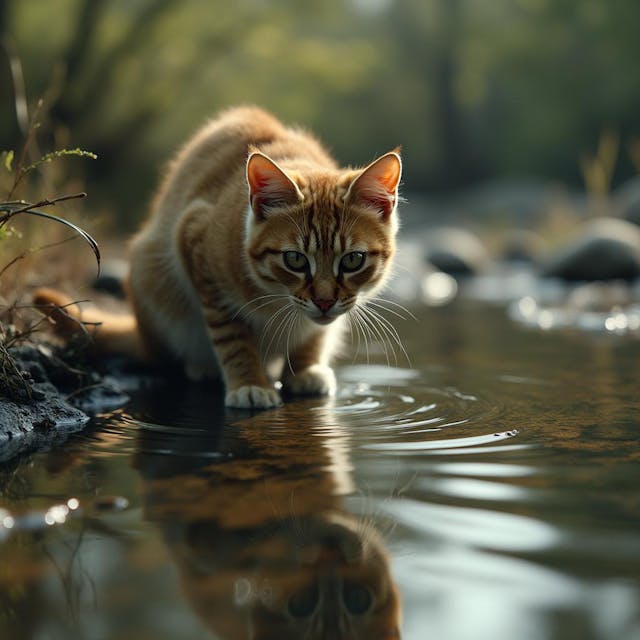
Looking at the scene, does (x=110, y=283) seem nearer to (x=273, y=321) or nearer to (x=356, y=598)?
(x=273, y=321)

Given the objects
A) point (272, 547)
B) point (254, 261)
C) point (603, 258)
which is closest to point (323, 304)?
point (254, 261)

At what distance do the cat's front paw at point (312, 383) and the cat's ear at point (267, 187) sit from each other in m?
0.64

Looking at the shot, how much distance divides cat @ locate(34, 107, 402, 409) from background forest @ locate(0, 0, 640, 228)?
225 inches

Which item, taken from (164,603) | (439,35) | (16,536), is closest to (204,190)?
(16,536)

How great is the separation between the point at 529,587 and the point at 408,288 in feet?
22.1

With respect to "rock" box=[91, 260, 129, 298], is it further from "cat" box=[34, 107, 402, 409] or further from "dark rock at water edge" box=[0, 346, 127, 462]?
"dark rock at water edge" box=[0, 346, 127, 462]

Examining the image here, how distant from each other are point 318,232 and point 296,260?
0.11 m

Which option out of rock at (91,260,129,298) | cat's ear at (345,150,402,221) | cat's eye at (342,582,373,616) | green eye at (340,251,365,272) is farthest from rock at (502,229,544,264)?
cat's eye at (342,582,373,616)

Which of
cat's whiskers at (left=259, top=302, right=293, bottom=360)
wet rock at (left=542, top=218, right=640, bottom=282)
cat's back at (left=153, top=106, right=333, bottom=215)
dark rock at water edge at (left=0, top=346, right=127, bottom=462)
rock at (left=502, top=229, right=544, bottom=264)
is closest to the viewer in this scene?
dark rock at water edge at (left=0, top=346, right=127, bottom=462)

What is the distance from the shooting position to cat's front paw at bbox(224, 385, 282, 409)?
314cm

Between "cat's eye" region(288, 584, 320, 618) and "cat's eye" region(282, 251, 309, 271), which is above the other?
"cat's eye" region(282, 251, 309, 271)

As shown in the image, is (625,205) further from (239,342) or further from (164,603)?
(164,603)

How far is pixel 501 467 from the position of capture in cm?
230

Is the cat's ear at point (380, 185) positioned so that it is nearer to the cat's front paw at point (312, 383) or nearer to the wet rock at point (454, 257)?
the cat's front paw at point (312, 383)
